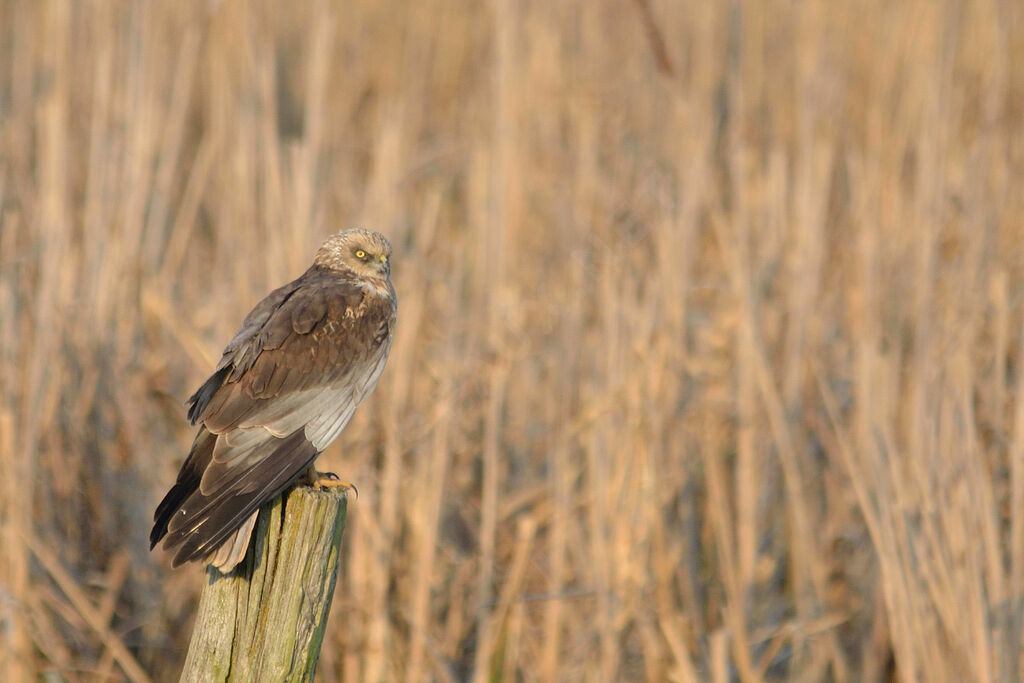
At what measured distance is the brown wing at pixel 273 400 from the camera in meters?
2.15

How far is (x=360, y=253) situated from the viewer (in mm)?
2883

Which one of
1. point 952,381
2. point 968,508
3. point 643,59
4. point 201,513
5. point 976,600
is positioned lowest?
point 976,600

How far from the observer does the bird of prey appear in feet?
7.00

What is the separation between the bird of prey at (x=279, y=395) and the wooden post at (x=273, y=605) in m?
0.06

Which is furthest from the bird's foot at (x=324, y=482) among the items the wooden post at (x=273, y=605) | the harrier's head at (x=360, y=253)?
the harrier's head at (x=360, y=253)

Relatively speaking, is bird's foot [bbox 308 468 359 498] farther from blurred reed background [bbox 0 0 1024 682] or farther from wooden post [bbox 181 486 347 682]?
blurred reed background [bbox 0 0 1024 682]

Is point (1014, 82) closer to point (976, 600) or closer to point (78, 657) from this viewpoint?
point (976, 600)

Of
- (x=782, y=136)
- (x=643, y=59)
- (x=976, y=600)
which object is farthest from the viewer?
(x=782, y=136)

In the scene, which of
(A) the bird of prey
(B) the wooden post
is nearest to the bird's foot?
(A) the bird of prey

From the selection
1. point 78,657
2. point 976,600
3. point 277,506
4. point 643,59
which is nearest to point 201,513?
point 277,506

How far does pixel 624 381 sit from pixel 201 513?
5.75 feet

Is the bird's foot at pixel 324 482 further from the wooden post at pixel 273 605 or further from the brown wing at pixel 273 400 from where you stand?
the wooden post at pixel 273 605

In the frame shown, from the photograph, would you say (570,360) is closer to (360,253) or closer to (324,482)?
(360,253)

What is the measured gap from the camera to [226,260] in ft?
14.6
